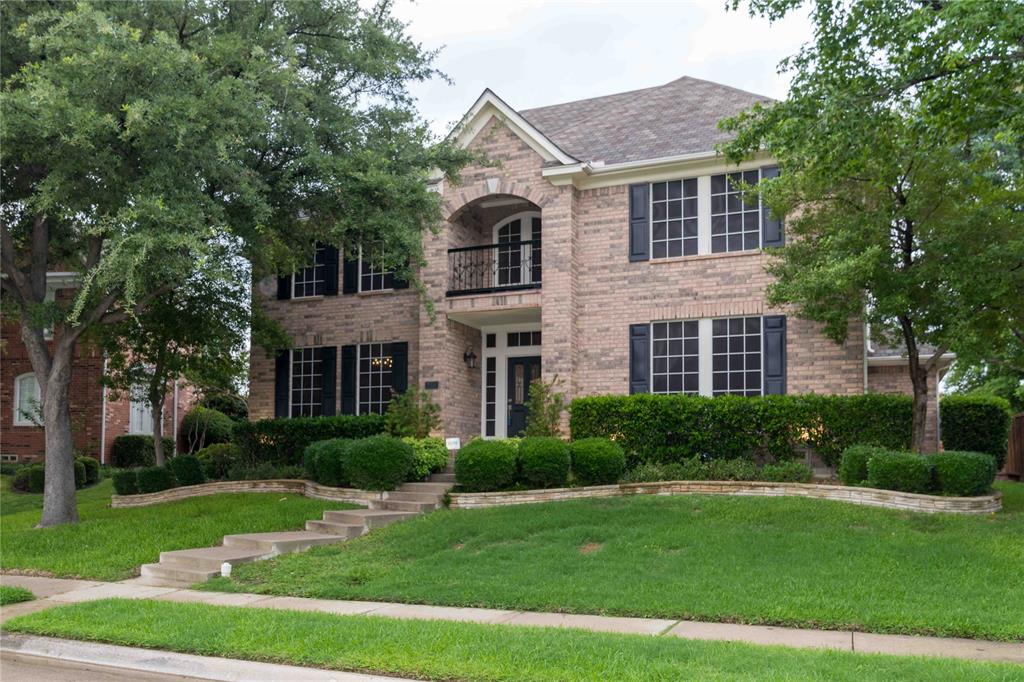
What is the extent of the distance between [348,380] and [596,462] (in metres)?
7.75

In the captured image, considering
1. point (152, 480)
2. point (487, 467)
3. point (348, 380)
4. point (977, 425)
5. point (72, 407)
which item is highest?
point (348, 380)

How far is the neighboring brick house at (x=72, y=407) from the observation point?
27.7m

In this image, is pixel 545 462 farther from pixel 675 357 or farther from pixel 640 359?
pixel 675 357

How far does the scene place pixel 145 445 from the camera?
27.9m

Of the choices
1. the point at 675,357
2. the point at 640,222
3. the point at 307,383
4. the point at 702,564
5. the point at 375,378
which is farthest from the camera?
the point at 307,383

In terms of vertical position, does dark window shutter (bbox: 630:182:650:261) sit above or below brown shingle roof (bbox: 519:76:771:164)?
below

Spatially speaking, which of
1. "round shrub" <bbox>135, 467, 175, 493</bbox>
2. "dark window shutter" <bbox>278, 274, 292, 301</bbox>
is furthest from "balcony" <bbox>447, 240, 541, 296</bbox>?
"round shrub" <bbox>135, 467, 175, 493</bbox>

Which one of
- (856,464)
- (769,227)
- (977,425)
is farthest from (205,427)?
(977,425)

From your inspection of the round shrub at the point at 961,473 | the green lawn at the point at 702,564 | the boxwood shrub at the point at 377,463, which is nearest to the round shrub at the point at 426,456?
the boxwood shrub at the point at 377,463

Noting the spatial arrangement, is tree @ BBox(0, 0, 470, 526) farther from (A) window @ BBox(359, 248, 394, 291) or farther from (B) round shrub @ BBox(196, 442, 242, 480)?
(B) round shrub @ BBox(196, 442, 242, 480)

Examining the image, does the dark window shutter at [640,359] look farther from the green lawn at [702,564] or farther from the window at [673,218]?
the green lawn at [702,564]

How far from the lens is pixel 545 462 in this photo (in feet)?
50.0

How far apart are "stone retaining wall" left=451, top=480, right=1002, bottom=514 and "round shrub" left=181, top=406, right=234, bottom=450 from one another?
15.3 m

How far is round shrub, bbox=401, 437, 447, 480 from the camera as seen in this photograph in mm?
16562
